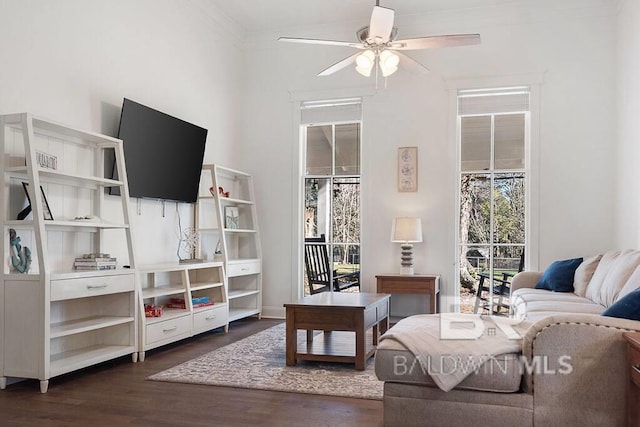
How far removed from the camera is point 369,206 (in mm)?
6387

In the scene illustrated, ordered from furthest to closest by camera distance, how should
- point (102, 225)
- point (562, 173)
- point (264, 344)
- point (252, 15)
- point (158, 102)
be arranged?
1. point (252, 15)
2. point (562, 173)
3. point (158, 102)
4. point (264, 344)
5. point (102, 225)

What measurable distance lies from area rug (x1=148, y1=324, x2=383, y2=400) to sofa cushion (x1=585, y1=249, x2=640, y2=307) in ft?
5.69

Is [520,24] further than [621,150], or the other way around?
[520,24]

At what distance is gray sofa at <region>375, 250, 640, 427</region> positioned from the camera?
7.60 feet

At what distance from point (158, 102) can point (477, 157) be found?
11.2 ft

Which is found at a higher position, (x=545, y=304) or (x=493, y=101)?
(x=493, y=101)

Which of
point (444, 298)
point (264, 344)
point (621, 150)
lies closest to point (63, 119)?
point (264, 344)

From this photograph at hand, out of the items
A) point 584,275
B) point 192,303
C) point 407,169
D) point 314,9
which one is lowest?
point 192,303

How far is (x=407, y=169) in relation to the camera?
6.23 m

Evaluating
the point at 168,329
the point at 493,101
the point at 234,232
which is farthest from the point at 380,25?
the point at 234,232

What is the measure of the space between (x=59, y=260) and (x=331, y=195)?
3.34m

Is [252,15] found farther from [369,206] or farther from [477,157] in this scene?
[477,157]

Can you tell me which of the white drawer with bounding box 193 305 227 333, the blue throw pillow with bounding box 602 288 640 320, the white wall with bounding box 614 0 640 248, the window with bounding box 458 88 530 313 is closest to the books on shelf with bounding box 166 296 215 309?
the white drawer with bounding box 193 305 227 333

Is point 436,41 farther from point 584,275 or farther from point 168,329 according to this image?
point 168,329
